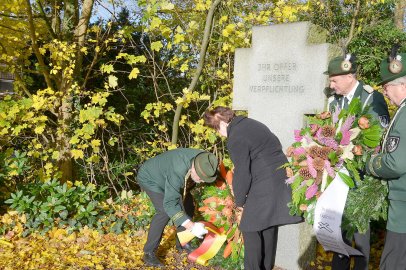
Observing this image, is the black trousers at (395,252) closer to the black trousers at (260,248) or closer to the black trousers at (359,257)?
the black trousers at (359,257)

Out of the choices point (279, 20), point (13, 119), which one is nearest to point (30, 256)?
point (13, 119)

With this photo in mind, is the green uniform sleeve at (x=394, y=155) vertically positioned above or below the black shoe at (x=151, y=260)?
above

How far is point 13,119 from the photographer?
20.4 feet

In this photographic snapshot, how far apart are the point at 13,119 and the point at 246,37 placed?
141 inches

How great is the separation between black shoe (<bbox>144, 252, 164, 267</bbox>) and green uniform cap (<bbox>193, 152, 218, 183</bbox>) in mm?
1131

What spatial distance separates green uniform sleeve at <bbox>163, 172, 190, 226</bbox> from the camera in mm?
4105

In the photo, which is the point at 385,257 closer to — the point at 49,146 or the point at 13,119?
the point at 13,119

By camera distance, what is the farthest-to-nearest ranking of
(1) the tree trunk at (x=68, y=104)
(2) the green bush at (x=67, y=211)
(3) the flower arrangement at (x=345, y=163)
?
(1) the tree trunk at (x=68, y=104), (2) the green bush at (x=67, y=211), (3) the flower arrangement at (x=345, y=163)

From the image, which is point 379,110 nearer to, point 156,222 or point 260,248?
point 260,248

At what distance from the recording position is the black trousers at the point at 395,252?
2.82 meters

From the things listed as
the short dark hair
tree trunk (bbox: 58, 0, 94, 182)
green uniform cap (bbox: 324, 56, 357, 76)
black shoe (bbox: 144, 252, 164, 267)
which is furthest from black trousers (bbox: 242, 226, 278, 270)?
tree trunk (bbox: 58, 0, 94, 182)

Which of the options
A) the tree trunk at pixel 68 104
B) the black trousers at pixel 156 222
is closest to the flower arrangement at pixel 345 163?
the black trousers at pixel 156 222

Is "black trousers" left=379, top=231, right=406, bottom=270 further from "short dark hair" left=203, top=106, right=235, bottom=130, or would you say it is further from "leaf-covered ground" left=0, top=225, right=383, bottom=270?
"leaf-covered ground" left=0, top=225, right=383, bottom=270

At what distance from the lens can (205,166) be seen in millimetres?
4113
